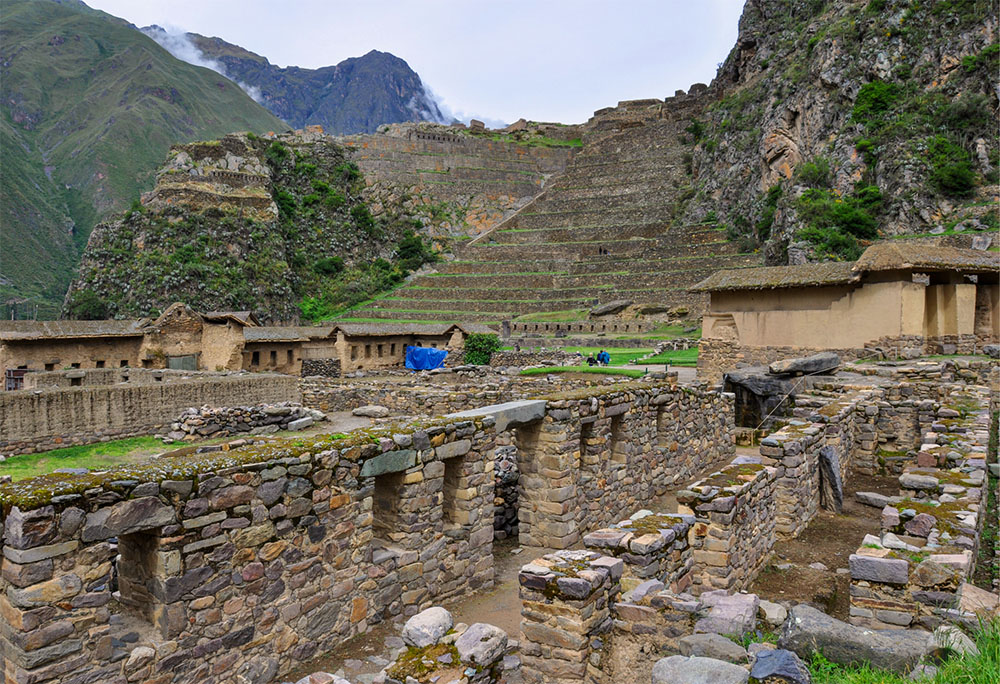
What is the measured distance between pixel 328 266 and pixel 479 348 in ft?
148

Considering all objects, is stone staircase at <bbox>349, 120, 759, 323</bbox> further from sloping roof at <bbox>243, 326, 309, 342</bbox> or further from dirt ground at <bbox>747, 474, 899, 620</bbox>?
dirt ground at <bbox>747, 474, 899, 620</bbox>

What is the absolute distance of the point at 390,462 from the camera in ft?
19.2

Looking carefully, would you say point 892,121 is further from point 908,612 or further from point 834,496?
point 908,612

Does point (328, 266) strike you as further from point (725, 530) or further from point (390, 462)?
point (725, 530)

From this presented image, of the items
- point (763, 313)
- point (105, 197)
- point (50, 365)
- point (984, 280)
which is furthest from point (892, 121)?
point (105, 197)

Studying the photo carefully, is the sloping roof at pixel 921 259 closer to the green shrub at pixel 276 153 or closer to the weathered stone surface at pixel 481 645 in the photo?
the weathered stone surface at pixel 481 645

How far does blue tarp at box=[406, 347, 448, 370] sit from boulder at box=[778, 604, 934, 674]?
27.5 meters

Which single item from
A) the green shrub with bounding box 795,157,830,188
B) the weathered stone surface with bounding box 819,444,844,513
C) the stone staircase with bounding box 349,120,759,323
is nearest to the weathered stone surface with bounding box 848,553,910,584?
the weathered stone surface with bounding box 819,444,844,513

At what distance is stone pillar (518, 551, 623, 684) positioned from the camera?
15.0ft

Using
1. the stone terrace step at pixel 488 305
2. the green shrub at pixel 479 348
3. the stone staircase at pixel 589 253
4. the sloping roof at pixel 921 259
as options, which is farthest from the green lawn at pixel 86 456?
the stone terrace step at pixel 488 305

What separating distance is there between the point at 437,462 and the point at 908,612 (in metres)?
4.29

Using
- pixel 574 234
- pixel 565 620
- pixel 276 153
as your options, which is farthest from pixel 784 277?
pixel 276 153

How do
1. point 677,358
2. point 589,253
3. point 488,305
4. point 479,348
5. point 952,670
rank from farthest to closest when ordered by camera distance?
1. point 589,253
2. point 488,305
3. point 479,348
4. point 677,358
5. point 952,670

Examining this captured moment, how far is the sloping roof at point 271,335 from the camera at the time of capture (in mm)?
28531
